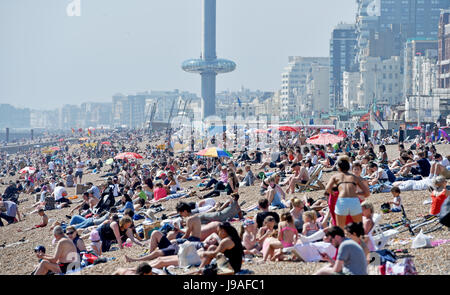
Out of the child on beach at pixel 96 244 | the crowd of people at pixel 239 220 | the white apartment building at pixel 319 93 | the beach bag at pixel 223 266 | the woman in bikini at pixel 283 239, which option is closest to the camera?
the beach bag at pixel 223 266

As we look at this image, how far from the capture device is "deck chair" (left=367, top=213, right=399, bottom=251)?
8.95 meters

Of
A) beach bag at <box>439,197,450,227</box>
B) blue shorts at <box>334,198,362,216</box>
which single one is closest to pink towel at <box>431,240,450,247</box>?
beach bag at <box>439,197,450,227</box>

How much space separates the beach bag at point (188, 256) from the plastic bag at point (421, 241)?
3054 millimetres

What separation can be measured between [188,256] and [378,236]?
2651 millimetres

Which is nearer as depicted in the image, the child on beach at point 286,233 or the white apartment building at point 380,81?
the child on beach at point 286,233

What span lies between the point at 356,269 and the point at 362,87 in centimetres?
11863

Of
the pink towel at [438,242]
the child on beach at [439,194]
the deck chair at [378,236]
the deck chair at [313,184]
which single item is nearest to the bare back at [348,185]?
the deck chair at [378,236]

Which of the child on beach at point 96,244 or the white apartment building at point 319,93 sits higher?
the white apartment building at point 319,93

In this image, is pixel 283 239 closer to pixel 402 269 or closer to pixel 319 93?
pixel 402 269

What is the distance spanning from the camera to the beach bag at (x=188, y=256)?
30.1ft

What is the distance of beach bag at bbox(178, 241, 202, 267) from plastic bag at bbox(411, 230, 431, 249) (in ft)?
10.0

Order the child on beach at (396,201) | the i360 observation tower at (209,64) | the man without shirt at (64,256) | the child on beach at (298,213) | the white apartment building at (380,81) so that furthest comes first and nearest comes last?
the i360 observation tower at (209,64) → the white apartment building at (380,81) → the child on beach at (396,201) → the child on beach at (298,213) → the man without shirt at (64,256)

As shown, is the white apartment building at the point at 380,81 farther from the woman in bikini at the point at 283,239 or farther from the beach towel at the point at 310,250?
the beach towel at the point at 310,250

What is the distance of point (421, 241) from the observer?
9.25 m
